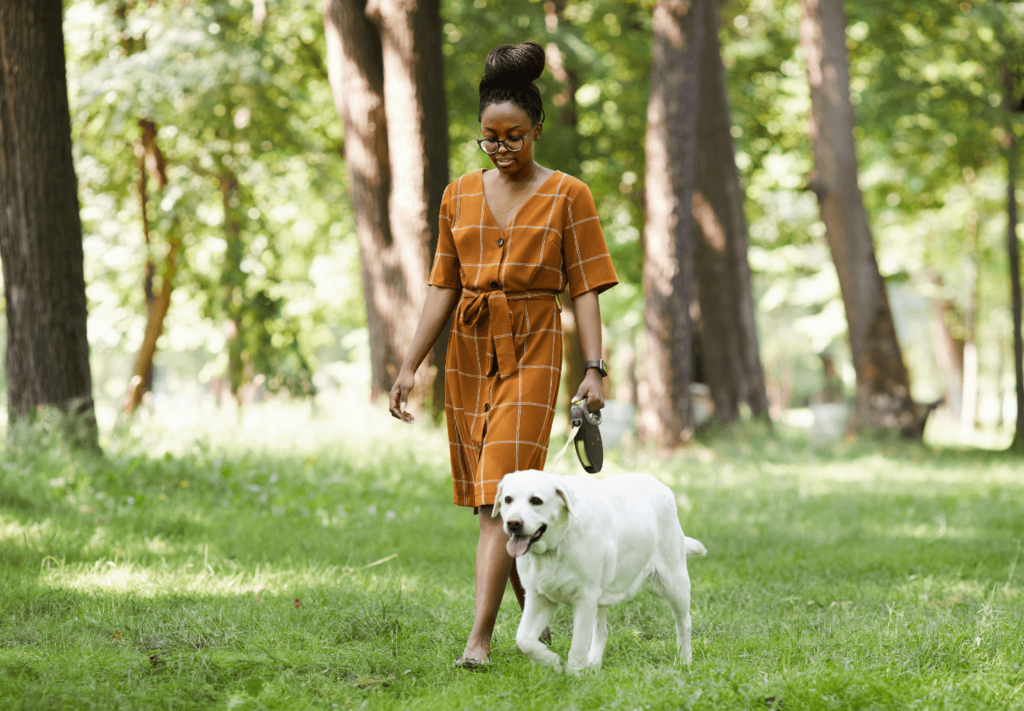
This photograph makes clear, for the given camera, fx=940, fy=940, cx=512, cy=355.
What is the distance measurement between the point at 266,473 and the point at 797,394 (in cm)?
6917

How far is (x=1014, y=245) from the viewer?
1741 centimetres

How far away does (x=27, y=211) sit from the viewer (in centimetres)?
797

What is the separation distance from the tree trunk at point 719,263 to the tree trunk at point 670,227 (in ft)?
11.3

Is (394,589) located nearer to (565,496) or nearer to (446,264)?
(446,264)

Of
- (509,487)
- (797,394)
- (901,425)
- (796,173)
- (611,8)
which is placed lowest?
(797,394)

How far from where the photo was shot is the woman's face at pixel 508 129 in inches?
158

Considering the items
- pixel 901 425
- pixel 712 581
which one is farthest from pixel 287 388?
pixel 901 425

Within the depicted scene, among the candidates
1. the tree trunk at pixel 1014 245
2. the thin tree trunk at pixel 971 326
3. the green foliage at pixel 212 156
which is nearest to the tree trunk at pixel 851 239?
the tree trunk at pixel 1014 245

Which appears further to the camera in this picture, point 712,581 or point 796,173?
point 796,173

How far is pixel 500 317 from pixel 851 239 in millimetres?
13853

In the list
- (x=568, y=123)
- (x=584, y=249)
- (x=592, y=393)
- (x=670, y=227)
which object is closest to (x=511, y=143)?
(x=584, y=249)

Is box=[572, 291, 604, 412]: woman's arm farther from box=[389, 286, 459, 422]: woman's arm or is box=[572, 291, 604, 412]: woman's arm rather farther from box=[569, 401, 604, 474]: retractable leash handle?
box=[389, 286, 459, 422]: woman's arm

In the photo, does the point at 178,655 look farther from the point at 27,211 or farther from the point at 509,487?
the point at 27,211

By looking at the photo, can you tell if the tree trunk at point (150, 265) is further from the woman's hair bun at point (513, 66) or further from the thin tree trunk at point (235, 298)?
the woman's hair bun at point (513, 66)
